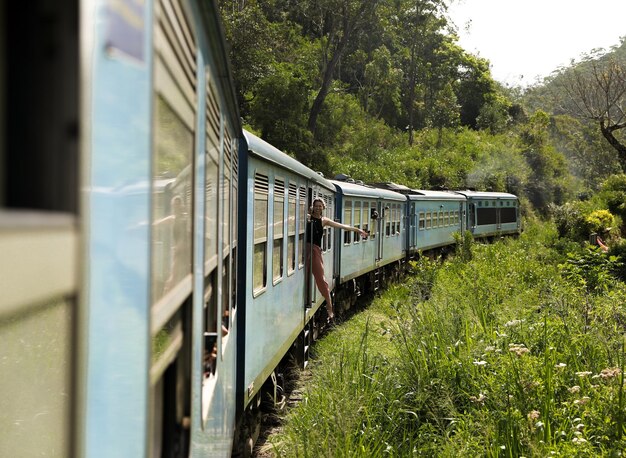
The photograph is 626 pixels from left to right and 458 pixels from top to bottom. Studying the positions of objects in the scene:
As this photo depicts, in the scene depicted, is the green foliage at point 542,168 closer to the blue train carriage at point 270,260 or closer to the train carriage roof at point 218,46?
the blue train carriage at point 270,260

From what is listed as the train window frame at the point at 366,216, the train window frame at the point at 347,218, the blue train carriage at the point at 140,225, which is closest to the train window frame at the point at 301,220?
the train window frame at the point at 347,218

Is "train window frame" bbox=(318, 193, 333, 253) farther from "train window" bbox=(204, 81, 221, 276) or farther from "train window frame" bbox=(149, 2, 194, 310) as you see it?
"train window frame" bbox=(149, 2, 194, 310)

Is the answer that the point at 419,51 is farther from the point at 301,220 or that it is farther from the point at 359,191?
the point at 301,220

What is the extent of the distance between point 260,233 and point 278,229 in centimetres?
87

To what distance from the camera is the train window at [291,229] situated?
7312 mm

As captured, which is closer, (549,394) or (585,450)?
(585,450)

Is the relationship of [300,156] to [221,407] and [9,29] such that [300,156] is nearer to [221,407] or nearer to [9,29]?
[221,407]

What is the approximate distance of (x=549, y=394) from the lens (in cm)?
563

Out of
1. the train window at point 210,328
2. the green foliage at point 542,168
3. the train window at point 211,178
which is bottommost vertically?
the train window at point 210,328

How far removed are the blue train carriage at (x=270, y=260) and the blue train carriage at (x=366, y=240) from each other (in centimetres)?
474

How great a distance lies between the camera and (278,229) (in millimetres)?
6629

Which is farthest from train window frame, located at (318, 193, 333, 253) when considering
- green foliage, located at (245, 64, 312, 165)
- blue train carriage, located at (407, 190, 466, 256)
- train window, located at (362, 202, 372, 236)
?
green foliage, located at (245, 64, 312, 165)

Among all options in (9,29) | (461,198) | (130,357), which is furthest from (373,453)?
(461,198)

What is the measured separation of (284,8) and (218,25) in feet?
147
